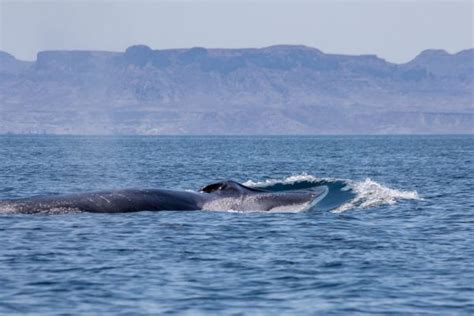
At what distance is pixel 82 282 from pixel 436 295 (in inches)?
256

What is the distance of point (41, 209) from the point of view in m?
30.2

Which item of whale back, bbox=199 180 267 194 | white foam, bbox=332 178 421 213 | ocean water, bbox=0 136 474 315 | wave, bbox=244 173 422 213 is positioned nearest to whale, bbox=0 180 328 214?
whale back, bbox=199 180 267 194

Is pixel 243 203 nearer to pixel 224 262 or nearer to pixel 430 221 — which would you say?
pixel 430 221

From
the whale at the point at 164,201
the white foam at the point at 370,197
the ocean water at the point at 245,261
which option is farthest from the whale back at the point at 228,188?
the white foam at the point at 370,197

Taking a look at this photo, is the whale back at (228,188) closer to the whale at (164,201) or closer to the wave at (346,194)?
the whale at (164,201)

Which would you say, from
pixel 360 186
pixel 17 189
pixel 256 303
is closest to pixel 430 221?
pixel 360 186

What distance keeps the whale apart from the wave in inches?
53.0

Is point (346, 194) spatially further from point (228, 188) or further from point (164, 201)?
point (164, 201)

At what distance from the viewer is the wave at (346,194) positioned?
3469 centimetres

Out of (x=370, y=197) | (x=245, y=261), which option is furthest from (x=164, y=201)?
(x=245, y=261)

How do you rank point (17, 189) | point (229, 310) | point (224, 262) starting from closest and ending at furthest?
1. point (229, 310)
2. point (224, 262)
3. point (17, 189)

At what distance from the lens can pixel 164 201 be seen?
1238 inches

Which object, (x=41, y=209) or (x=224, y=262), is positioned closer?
(x=224, y=262)

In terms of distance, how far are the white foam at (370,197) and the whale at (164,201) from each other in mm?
2125
